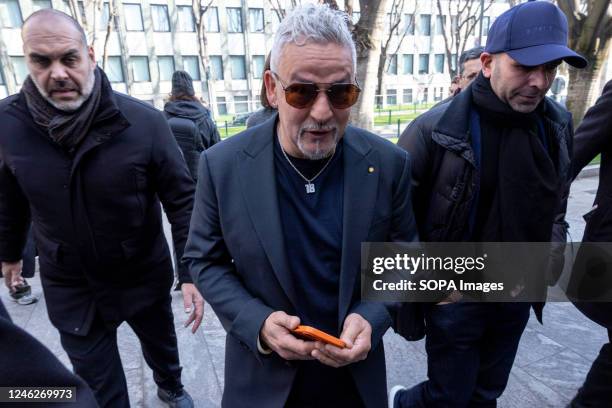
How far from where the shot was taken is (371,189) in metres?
1.64

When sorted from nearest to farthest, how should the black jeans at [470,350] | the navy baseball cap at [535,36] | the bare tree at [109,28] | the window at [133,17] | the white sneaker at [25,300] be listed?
the navy baseball cap at [535,36] → the black jeans at [470,350] → the white sneaker at [25,300] → the bare tree at [109,28] → the window at [133,17]

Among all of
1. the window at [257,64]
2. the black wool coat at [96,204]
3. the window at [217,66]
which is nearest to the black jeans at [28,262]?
the black wool coat at [96,204]

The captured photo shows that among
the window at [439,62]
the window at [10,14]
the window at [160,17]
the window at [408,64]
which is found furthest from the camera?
the window at [439,62]

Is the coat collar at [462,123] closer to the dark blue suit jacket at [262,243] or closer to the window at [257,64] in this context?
the dark blue suit jacket at [262,243]

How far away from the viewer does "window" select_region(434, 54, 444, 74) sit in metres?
43.9

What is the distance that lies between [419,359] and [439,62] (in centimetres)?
4635

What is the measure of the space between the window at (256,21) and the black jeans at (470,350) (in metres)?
37.5

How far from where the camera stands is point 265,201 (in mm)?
1566

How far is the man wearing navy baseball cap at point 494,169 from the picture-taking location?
1935 mm

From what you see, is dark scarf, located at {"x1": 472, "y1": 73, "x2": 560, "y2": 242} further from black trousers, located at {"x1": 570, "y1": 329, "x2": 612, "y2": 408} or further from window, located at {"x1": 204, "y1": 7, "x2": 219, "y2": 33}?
window, located at {"x1": 204, "y1": 7, "x2": 219, "y2": 33}

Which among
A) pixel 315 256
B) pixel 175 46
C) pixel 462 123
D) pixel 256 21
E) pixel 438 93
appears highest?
pixel 256 21

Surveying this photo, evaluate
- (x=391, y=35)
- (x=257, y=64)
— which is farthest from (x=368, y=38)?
(x=257, y=64)

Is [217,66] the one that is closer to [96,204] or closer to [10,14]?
[10,14]

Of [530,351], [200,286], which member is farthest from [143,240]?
[530,351]
